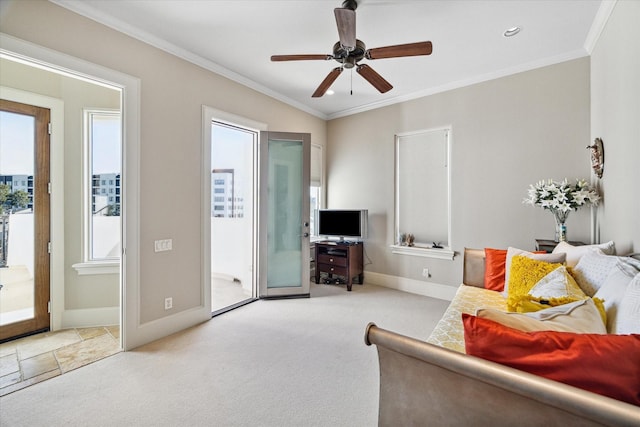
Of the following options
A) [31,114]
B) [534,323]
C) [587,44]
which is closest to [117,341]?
[31,114]

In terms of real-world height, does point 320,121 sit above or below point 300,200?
above

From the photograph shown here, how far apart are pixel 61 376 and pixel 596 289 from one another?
12.4 ft

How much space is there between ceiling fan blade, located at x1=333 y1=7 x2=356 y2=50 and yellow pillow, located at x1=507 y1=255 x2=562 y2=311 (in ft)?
7.20

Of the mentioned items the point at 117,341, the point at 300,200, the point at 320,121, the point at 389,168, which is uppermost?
the point at 320,121

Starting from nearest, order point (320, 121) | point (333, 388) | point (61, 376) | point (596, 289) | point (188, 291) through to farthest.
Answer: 1. point (596, 289)
2. point (333, 388)
3. point (61, 376)
4. point (188, 291)
5. point (320, 121)

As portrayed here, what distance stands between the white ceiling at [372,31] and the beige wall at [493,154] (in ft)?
0.89

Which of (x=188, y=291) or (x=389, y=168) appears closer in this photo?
(x=188, y=291)

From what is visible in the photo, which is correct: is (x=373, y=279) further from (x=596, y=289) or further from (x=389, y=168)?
(x=596, y=289)

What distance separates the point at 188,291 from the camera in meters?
3.05

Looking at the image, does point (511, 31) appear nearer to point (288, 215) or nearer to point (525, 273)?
point (525, 273)

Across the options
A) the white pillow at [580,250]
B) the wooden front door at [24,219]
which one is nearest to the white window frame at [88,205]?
the wooden front door at [24,219]

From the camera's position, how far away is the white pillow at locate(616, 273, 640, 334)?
1.06 m

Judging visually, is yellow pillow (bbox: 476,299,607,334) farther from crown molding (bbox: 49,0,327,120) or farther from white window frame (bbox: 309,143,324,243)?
white window frame (bbox: 309,143,324,243)

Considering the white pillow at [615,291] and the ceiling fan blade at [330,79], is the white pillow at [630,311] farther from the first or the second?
the ceiling fan blade at [330,79]
